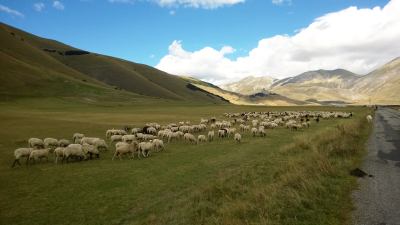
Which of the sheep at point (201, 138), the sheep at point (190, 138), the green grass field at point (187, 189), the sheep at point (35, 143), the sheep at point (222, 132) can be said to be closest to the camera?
the green grass field at point (187, 189)

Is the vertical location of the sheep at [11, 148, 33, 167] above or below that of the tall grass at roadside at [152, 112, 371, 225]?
below

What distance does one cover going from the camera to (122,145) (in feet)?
78.4

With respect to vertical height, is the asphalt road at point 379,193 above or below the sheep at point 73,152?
above

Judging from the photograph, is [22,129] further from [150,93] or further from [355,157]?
[150,93]

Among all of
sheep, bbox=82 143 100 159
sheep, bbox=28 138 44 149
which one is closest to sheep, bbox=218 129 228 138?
sheep, bbox=82 143 100 159

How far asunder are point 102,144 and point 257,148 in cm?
1226

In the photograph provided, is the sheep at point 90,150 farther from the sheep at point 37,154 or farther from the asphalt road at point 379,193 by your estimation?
the asphalt road at point 379,193

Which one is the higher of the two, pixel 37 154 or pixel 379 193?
pixel 379 193

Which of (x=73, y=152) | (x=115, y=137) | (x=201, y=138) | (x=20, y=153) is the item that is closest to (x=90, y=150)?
(x=73, y=152)

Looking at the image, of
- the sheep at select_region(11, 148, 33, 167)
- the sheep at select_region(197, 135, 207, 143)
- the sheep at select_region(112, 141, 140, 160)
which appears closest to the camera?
the sheep at select_region(11, 148, 33, 167)

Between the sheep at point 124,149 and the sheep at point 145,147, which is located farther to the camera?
the sheep at point 145,147

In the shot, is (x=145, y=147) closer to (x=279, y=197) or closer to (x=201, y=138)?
(x=201, y=138)

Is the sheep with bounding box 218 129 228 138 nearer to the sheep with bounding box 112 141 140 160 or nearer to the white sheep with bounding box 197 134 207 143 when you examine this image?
the white sheep with bounding box 197 134 207 143

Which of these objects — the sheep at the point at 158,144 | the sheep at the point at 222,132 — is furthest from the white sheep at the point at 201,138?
the sheep at the point at 158,144
